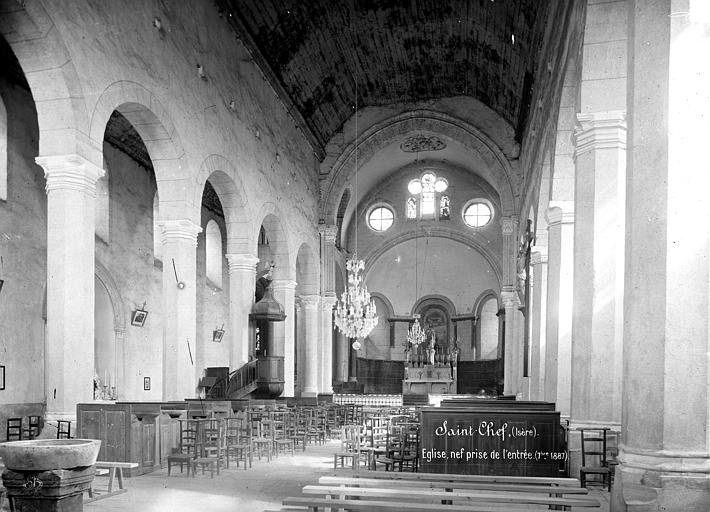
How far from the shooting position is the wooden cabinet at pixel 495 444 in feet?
29.1

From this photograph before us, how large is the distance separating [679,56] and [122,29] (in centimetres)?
984

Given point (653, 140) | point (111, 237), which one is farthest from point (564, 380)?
point (111, 237)

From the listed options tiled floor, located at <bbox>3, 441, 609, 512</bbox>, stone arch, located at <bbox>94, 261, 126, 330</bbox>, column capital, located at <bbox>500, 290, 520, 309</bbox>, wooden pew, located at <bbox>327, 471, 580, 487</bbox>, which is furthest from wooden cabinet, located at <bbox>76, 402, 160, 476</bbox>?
column capital, located at <bbox>500, 290, 520, 309</bbox>

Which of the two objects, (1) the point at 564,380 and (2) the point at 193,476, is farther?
(1) the point at 564,380

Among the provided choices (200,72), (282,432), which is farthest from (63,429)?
(200,72)

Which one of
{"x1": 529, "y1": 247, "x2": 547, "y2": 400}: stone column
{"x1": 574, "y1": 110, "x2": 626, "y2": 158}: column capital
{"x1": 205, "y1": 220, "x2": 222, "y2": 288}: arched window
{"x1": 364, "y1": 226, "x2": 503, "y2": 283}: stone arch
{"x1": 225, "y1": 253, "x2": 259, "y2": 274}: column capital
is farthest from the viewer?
{"x1": 364, "y1": 226, "x2": 503, "y2": 283}: stone arch

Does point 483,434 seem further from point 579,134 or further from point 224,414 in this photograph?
point 224,414

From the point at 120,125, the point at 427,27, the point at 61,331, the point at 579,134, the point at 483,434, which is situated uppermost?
the point at 427,27

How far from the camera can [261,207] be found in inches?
792

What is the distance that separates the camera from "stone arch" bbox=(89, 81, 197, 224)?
1347 centimetres

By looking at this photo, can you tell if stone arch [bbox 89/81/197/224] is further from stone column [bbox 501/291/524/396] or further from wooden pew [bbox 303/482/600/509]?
stone column [bbox 501/291/524/396]

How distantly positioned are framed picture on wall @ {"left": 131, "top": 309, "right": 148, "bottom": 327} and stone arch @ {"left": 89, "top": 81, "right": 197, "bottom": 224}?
19.8 feet

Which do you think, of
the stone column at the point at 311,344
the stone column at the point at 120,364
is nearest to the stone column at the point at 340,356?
the stone column at the point at 311,344

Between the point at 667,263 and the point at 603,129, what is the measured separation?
3.68 meters
